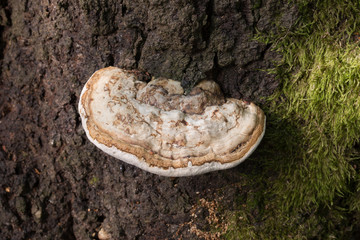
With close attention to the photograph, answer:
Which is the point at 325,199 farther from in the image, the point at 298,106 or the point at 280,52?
the point at 280,52

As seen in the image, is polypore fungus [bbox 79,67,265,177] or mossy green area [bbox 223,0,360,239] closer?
polypore fungus [bbox 79,67,265,177]

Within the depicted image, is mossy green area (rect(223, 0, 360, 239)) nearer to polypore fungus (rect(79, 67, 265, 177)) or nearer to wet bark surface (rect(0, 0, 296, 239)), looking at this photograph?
wet bark surface (rect(0, 0, 296, 239))

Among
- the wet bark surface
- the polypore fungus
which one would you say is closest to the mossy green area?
the wet bark surface

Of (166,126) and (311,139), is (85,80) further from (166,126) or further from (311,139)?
(311,139)

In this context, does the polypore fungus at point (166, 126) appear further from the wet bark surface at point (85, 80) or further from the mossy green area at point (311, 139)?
the mossy green area at point (311, 139)

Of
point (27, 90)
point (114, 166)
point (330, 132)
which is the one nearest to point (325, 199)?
point (330, 132)

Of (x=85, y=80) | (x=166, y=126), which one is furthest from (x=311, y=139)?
(x=85, y=80)
